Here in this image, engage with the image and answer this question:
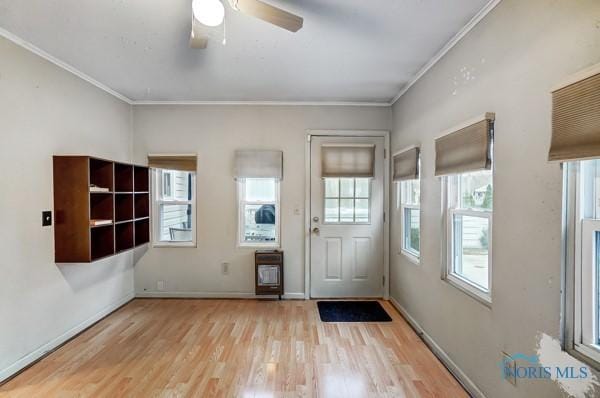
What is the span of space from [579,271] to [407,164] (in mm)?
2138

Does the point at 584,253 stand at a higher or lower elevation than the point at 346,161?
lower

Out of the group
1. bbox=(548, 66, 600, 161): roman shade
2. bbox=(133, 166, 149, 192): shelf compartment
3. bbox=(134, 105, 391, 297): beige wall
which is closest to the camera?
bbox=(548, 66, 600, 161): roman shade

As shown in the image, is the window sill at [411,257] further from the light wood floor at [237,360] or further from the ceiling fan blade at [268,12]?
the ceiling fan blade at [268,12]

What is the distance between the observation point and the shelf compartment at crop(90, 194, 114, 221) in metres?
3.30

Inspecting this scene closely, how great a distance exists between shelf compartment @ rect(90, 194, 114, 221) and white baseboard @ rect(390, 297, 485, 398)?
326 cm

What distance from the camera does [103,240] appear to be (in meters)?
3.32

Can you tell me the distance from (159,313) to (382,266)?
2767mm

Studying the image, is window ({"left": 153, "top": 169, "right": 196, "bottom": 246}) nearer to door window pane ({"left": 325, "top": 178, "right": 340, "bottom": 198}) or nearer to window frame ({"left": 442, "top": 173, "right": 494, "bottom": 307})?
door window pane ({"left": 325, "top": 178, "right": 340, "bottom": 198})

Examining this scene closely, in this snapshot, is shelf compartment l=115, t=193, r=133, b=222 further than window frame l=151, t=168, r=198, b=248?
No

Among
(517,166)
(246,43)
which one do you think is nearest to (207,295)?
(246,43)

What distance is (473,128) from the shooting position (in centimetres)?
214

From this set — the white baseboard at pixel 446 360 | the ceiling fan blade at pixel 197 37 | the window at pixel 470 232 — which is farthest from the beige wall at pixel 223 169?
the ceiling fan blade at pixel 197 37

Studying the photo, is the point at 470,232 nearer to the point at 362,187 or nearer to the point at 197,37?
the point at 362,187
